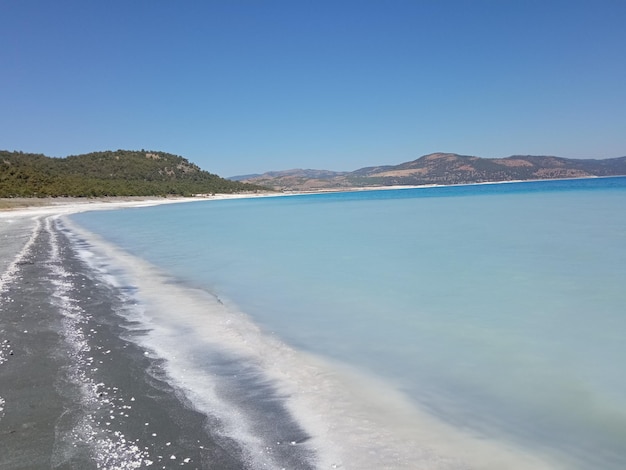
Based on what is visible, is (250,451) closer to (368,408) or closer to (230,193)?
(368,408)

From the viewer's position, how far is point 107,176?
101125 millimetres

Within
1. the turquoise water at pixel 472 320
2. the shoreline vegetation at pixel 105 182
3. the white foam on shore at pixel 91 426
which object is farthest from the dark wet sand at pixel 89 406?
the shoreline vegetation at pixel 105 182

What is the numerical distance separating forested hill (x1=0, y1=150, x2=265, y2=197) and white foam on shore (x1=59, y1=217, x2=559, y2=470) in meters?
57.2

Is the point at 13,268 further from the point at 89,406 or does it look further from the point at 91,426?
the point at 91,426

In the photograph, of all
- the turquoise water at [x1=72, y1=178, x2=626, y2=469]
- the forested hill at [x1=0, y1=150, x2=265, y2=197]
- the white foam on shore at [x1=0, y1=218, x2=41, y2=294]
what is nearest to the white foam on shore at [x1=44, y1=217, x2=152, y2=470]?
the turquoise water at [x1=72, y1=178, x2=626, y2=469]

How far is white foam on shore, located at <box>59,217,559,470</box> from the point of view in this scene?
3.55 m

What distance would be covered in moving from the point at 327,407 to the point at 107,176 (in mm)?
106746

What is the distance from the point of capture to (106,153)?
400ft

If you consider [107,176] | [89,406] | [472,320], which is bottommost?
[472,320]

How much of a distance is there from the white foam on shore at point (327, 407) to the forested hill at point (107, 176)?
57.2 metres

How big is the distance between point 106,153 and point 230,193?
3350 centimetres

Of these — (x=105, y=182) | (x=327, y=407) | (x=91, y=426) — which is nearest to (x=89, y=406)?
(x=91, y=426)

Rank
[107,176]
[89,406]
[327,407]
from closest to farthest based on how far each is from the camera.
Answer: [89,406] < [327,407] < [107,176]

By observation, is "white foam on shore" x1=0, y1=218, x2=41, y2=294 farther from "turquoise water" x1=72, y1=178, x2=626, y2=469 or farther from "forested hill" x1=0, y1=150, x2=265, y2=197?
"forested hill" x1=0, y1=150, x2=265, y2=197
